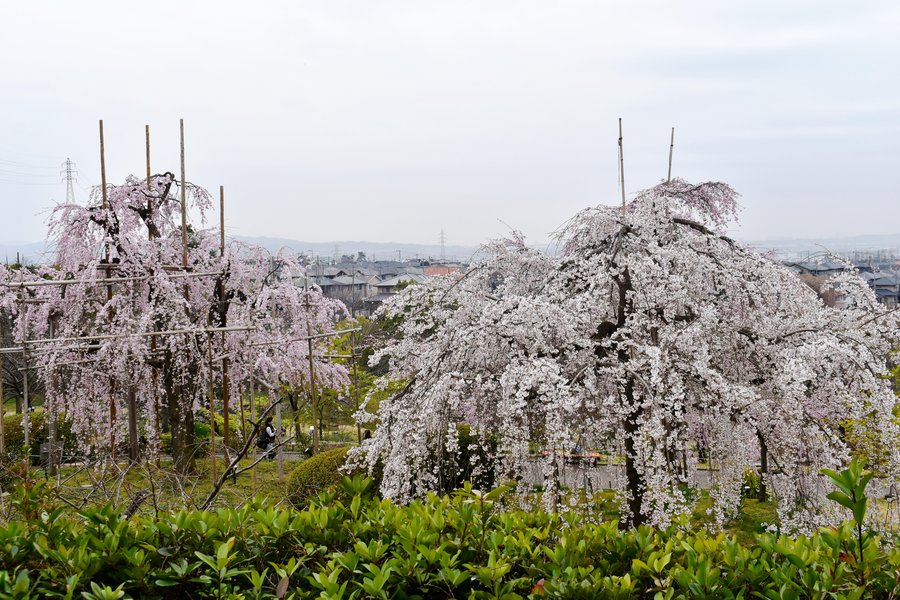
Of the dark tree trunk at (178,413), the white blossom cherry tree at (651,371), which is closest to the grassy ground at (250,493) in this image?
the dark tree trunk at (178,413)

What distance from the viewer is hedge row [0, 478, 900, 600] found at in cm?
232

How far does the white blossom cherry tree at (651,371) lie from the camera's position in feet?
15.5

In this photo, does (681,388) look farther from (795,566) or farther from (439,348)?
(795,566)

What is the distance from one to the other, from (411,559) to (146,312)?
25.3 feet

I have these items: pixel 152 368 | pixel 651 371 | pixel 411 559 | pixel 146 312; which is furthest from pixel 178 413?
pixel 411 559

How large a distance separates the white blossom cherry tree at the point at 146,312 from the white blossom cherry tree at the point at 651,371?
429 centimetres

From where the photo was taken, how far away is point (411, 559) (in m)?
2.46

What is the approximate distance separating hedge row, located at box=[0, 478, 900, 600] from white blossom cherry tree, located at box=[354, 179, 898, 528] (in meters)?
1.80

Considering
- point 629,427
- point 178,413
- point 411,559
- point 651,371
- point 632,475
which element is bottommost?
point 178,413

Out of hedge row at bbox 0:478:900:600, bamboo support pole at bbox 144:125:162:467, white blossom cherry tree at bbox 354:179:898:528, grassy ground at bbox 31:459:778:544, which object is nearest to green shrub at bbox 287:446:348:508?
grassy ground at bbox 31:459:778:544

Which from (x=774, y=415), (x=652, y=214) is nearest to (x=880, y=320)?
(x=774, y=415)

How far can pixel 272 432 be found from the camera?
11578mm

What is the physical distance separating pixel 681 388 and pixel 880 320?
7.32 feet

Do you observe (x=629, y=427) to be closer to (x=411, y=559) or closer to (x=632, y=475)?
(x=632, y=475)
